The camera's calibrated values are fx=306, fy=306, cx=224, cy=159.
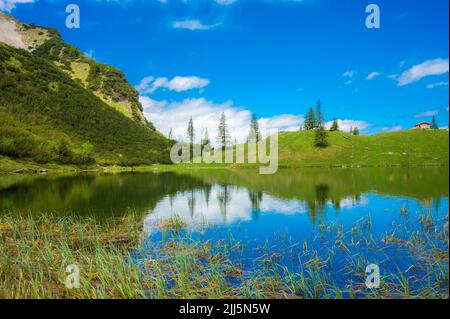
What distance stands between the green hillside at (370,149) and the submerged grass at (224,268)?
296ft

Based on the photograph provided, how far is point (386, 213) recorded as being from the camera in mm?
23250

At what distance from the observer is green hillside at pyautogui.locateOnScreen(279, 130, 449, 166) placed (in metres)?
97.6

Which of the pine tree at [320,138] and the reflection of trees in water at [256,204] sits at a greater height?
the pine tree at [320,138]

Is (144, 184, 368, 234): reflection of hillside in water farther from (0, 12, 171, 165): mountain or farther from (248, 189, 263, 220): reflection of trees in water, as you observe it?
(0, 12, 171, 165): mountain

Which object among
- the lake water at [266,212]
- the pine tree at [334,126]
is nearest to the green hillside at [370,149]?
the pine tree at [334,126]

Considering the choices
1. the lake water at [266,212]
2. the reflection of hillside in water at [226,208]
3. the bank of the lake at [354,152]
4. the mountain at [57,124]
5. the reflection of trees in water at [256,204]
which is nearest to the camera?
the lake water at [266,212]

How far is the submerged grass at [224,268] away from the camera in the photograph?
9.77 meters

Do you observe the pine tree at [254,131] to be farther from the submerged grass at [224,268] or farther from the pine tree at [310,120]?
the submerged grass at [224,268]

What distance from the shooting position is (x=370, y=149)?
110 m

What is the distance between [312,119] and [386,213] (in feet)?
385

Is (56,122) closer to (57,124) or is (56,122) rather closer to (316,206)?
(57,124)

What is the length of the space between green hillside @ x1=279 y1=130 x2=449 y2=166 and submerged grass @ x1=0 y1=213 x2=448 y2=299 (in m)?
90.2
